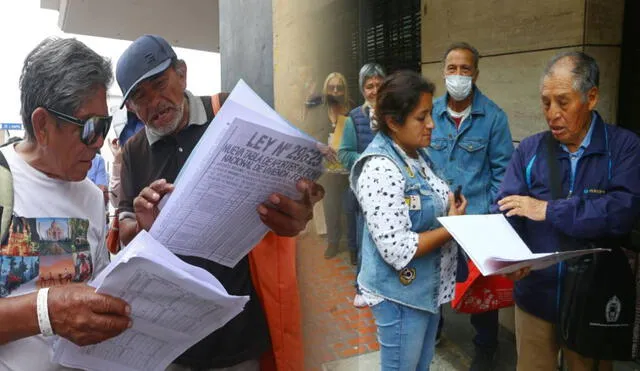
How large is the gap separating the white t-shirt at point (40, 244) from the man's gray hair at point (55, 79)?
0.48 ft

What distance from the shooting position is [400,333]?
1.99 m

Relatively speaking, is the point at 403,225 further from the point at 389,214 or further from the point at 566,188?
the point at 566,188

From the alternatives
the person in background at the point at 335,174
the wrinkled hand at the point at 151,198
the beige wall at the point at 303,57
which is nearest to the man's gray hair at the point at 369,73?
the person in background at the point at 335,174

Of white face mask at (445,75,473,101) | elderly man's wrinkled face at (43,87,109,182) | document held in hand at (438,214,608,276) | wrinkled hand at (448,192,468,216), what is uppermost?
white face mask at (445,75,473,101)

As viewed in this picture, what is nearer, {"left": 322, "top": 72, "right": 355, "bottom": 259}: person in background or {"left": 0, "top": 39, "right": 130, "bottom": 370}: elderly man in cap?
{"left": 0, "top": 39, "right": 130, "bottom": 370}: elderly man in cap

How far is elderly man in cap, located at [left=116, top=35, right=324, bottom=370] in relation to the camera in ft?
5.63

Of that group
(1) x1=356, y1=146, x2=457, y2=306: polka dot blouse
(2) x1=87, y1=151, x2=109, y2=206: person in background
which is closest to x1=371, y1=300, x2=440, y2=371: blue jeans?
(1) x1=356, y1=146, x2=457, y2=306: polka dot blouse

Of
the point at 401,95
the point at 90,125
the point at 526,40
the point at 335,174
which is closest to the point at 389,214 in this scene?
the point at 401,95

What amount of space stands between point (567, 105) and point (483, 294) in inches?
46.2

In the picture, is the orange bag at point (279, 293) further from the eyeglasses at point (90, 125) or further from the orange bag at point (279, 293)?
the eyeglasses at point (90, 125)

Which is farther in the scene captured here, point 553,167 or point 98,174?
point 98,174

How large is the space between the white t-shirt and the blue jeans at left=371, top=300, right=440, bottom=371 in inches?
44.0

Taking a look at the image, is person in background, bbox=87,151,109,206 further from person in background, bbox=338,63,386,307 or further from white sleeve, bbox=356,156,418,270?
white sleeve, bbox=356,156,418,270

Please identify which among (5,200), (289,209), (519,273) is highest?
(5,200)
